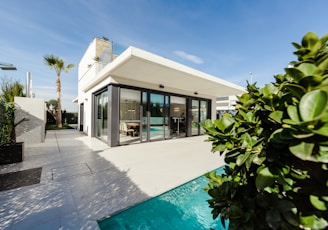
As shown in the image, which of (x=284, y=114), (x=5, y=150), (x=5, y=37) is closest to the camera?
(x=284, y=114)

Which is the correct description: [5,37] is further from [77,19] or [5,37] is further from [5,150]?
[5,150]

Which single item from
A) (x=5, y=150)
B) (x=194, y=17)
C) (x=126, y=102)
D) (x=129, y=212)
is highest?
(x=194, y=17)

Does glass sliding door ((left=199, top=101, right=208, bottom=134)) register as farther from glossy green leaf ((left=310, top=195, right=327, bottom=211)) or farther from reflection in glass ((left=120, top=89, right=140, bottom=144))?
glossy green leaf ((left=310, top=195, right=327, bottom=211))

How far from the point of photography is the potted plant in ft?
15.6

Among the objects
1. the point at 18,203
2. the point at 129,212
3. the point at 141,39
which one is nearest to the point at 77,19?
the point at 141,39

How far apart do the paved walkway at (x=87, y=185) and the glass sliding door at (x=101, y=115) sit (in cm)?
273

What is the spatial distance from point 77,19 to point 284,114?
10018mm

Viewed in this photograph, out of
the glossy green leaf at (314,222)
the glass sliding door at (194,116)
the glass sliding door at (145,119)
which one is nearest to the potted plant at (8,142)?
the glass sliding door at (145,119)

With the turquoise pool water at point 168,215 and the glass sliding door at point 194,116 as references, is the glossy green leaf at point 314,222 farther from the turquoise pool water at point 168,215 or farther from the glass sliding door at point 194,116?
the glass sliding door at point 194,116

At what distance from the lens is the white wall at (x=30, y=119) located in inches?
302

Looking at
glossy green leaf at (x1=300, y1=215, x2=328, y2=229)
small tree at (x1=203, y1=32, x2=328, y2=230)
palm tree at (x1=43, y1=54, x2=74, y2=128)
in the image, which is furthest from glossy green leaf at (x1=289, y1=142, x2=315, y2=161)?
palm tree at (x1=43, y1=54, x2=74, y2=128)

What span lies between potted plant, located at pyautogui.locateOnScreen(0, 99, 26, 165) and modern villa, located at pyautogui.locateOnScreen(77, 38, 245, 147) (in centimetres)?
316

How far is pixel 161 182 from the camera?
11.9 ft

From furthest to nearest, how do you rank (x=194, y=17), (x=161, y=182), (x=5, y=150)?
(x=194, y=17) → (x=5, y=150) → (x=161, y=182)
